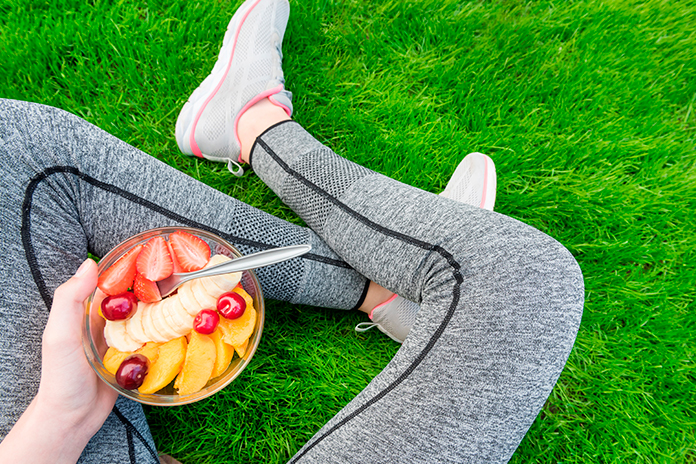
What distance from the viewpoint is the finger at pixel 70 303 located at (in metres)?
0.75

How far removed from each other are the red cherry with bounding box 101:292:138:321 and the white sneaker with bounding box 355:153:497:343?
0.73 m

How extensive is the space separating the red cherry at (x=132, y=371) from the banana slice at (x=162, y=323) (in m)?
0.06

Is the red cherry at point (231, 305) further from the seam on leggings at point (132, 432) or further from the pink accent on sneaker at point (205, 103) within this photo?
the pink accent on sneaker at point (205, 103)

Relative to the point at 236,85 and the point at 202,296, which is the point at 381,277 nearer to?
the point at 202,296

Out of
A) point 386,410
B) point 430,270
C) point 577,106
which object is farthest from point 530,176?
point 386,410

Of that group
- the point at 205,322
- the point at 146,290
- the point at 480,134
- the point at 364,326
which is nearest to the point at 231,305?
the point at 205,322

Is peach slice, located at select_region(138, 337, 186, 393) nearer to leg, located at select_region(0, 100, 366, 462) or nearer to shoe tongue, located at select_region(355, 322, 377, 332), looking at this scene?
leg, located at select_region(0, 100, 366, 462)

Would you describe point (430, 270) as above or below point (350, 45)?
below

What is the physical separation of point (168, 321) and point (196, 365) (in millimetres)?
108

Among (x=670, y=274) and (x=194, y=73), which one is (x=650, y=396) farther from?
(x=194, y=73)

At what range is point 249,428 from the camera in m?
1.30

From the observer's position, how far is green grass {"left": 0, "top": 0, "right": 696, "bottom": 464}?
1336 mm

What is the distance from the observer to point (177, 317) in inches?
29.1

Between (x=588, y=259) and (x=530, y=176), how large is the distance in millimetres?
371
